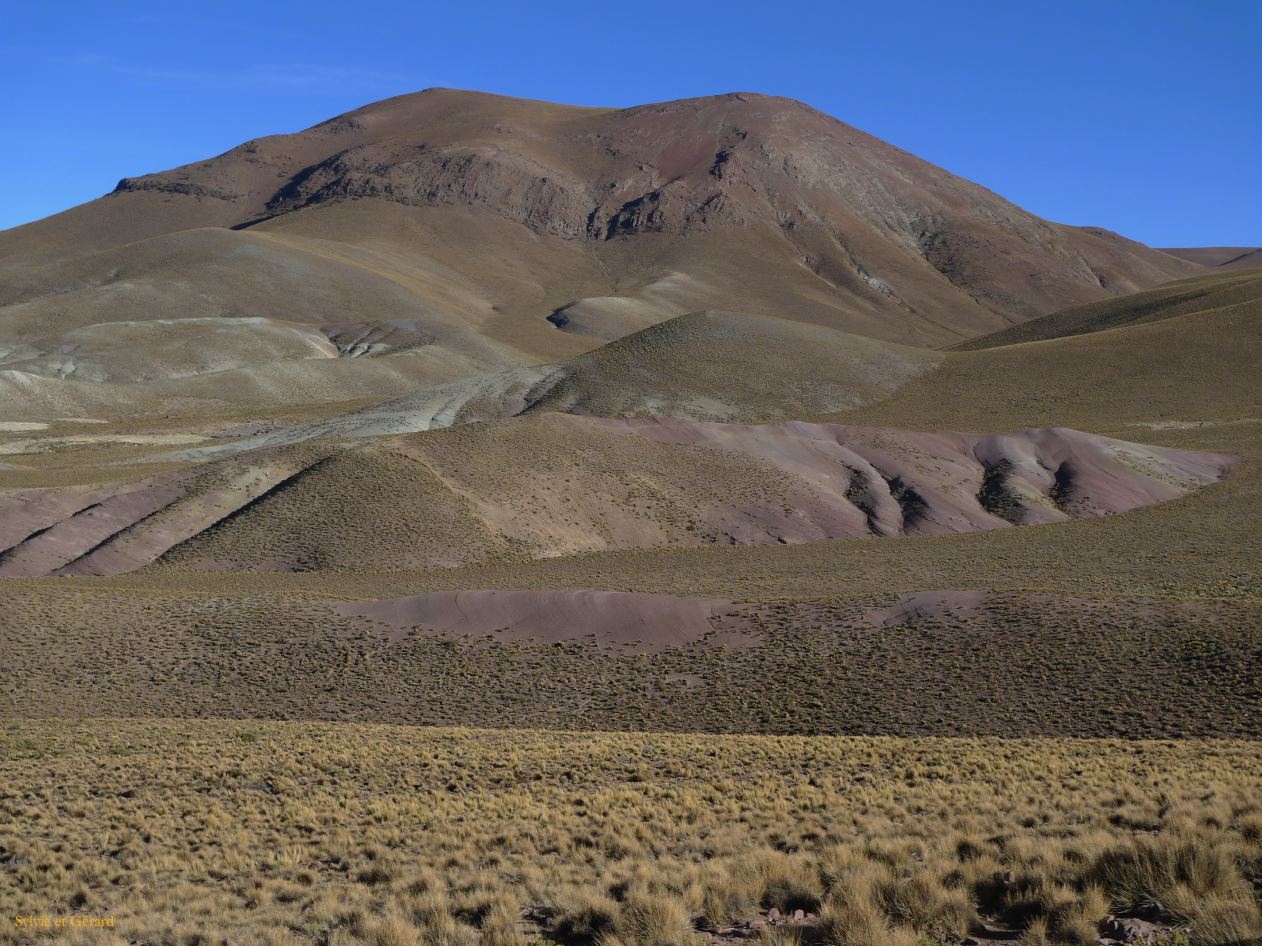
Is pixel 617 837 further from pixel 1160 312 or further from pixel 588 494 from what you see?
pixel 1160 312

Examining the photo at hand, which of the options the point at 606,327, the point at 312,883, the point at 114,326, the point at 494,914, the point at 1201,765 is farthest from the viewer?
the point at 606,327

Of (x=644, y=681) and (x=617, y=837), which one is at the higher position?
(x=617, y=837)

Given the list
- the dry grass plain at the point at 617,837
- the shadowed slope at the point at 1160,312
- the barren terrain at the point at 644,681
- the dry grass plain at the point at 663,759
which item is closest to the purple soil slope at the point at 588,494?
the barren terrain at the point at 644,681

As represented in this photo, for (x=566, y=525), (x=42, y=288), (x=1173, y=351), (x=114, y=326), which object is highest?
(x=42, y=288)

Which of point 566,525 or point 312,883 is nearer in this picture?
point 312,883

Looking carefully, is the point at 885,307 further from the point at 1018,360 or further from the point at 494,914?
the point at 494,914

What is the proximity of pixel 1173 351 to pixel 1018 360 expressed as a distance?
12.8 meters

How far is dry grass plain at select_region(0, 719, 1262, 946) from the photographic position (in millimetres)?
9789

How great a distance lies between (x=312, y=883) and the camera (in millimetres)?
12852

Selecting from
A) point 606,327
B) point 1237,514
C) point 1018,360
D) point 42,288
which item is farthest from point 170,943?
point 42,288

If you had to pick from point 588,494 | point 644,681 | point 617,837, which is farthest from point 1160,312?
point 617,837

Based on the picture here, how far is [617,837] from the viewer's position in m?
13.9

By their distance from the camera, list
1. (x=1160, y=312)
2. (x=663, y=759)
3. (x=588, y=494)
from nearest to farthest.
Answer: (x=663, y=759), (x=588, y=494), (x=1160, y=312)

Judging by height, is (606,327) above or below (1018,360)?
above
